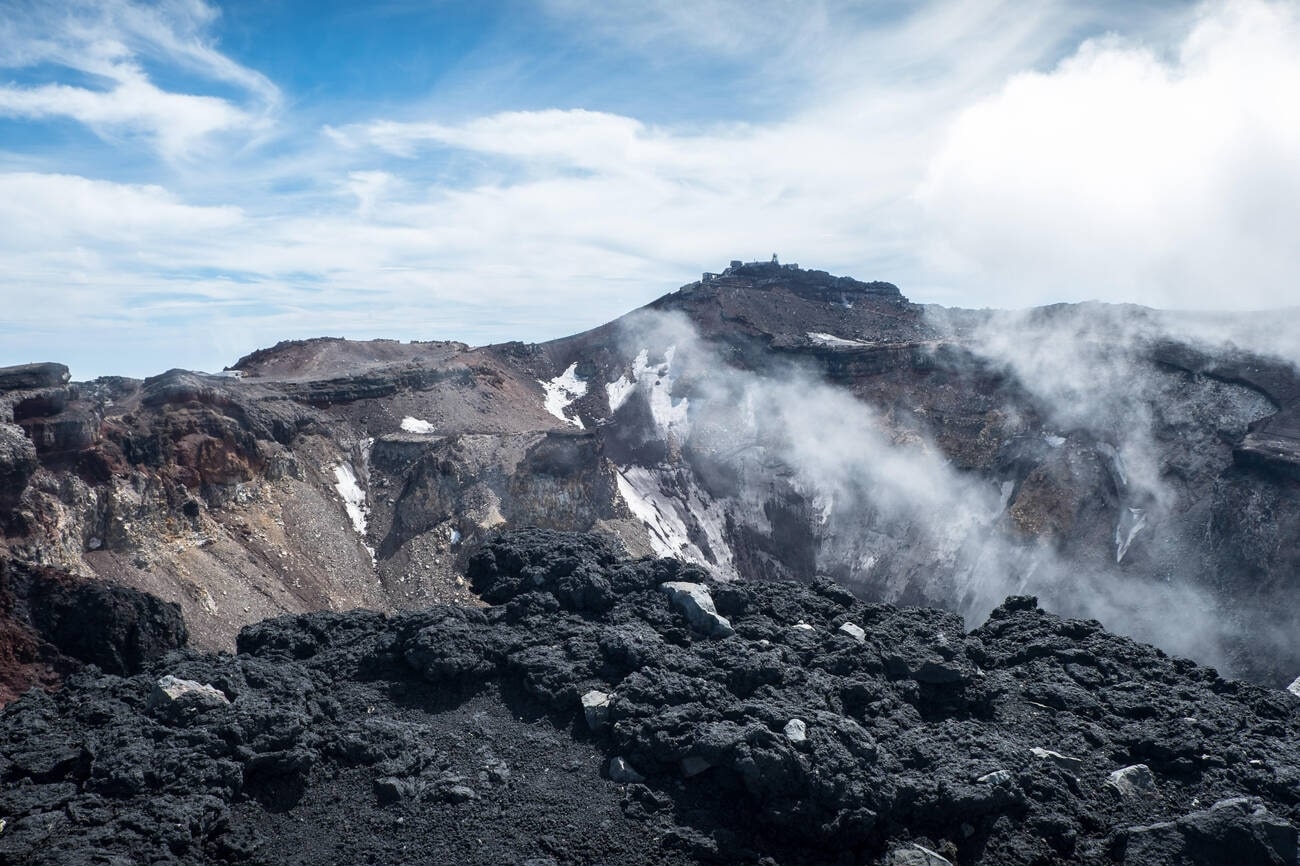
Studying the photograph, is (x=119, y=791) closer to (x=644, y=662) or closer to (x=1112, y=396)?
(x=644, y=662)

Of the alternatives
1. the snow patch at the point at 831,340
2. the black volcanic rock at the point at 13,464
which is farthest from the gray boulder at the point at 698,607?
the snow patch at the point at 831,340

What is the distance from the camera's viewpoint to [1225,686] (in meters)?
17.5

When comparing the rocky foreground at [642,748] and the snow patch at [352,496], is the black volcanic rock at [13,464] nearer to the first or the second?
the snow patch at [352,496]

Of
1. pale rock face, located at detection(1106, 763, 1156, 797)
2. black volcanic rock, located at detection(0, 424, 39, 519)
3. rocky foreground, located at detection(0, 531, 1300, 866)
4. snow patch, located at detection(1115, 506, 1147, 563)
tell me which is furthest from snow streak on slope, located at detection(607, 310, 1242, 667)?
black volcanic rock, located at detection(0, 424, 39, 519)

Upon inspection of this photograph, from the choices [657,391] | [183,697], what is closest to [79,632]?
[183,697]

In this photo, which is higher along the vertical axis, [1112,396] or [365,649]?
[1112,396]

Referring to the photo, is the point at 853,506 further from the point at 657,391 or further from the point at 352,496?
the point at 352,496

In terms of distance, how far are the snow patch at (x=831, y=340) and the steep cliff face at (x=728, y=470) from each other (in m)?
0.73

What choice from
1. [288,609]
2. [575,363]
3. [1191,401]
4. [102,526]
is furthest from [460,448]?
[1191,401]

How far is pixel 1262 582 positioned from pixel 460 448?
36576 mm

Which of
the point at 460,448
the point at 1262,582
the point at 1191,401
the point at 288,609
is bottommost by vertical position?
the point at 288,609

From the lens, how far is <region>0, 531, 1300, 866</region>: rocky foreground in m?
11.9

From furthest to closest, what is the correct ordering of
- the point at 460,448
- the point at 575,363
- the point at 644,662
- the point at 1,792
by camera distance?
the point at 575,363 < the point at 460,448 < the point at 644,662 < the point at 1,792

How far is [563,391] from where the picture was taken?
61.4m
